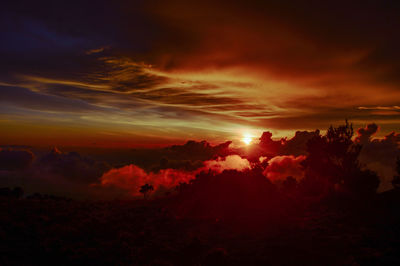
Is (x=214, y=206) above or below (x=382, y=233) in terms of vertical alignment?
below

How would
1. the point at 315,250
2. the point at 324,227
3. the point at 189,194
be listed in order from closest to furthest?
the point at 315,250
the point at 324,227
the point at 189,194

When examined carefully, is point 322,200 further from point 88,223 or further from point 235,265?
point 88,223

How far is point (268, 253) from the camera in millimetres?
23328

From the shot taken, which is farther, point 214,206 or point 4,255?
point 214,206

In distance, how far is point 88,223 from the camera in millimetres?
35812

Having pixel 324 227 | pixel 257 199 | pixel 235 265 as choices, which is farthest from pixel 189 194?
pixel 235 265

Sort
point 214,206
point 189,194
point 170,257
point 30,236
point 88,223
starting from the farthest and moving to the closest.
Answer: point 189,194
point 214,206
point 88,223
point 30,236
point 170,257

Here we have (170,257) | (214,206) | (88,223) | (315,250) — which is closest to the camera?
(315,250)

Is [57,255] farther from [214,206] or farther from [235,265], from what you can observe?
[214,206]

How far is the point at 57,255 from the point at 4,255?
165 inches

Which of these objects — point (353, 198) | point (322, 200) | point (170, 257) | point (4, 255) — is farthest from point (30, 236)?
point (353, 198)

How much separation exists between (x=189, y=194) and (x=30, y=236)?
33.9 meters

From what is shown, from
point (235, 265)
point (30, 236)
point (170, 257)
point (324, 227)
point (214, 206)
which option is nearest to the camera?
point (235, 265)

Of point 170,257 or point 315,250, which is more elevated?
point 315,250
